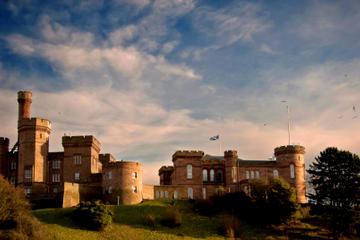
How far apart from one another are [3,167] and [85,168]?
45.7 feet

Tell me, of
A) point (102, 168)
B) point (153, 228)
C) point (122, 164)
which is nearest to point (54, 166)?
point (102, 168)

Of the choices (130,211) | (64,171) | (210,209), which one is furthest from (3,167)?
(210,209)

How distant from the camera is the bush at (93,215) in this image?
54.2 m

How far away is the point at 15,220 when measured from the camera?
48812 millimetres

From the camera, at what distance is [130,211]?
61031 mm

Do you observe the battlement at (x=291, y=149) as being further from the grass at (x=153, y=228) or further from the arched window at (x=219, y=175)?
the grass at (x=153, y=228)

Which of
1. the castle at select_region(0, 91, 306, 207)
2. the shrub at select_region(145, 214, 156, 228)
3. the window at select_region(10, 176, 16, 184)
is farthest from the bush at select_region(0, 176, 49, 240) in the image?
the window at select_region(10, 176, 16, 184)

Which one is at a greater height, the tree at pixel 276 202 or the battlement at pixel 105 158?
the battlement at pixel 105 158

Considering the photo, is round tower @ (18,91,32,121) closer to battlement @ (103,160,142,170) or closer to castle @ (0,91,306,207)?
castle @ (0,91,306,207)

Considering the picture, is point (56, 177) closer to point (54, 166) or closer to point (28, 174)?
point (54, 166)

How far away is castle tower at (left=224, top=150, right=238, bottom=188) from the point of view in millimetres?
77500

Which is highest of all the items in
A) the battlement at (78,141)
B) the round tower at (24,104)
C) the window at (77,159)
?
the round tower at (24,104)

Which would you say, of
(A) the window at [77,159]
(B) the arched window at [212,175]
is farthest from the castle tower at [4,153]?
(B) the arched window at [212,175]

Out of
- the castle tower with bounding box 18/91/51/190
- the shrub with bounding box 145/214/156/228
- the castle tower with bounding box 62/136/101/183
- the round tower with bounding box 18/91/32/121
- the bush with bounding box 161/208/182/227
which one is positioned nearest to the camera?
the shrub with bounding box 145/214/156/228
